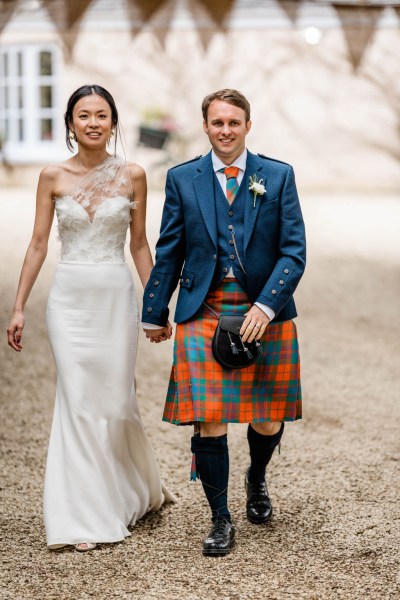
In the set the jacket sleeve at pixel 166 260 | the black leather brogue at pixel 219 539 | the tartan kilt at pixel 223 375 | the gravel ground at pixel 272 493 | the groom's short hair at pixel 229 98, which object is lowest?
the gravel ground at pixel 272 493

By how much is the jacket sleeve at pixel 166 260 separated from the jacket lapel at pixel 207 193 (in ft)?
0.25

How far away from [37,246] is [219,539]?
118 centimetres

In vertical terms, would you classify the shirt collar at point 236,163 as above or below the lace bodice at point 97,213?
above

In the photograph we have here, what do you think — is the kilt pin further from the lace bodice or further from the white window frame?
the white window frame

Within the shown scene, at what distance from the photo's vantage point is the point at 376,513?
11.7 feet

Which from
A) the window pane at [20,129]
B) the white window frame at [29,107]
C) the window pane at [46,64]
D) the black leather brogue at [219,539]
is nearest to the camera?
the black leather brogue at [219,539]

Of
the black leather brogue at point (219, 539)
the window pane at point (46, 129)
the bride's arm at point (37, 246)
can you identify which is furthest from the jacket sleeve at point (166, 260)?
the window pane at point (46, 129)

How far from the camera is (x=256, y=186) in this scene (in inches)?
121

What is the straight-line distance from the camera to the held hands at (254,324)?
303cm

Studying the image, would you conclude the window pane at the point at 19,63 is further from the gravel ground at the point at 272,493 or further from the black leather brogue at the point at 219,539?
the black leather brogue at the point at 219,539

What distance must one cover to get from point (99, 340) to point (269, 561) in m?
0.94

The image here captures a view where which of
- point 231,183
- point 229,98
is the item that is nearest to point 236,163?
point 231,183

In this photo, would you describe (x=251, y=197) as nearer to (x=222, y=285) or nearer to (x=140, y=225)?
(x=222, y=285)

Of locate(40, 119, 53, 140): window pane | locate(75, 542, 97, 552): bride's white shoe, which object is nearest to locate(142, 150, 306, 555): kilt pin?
locate(75, 542, 97, 552): bride's white shoe
